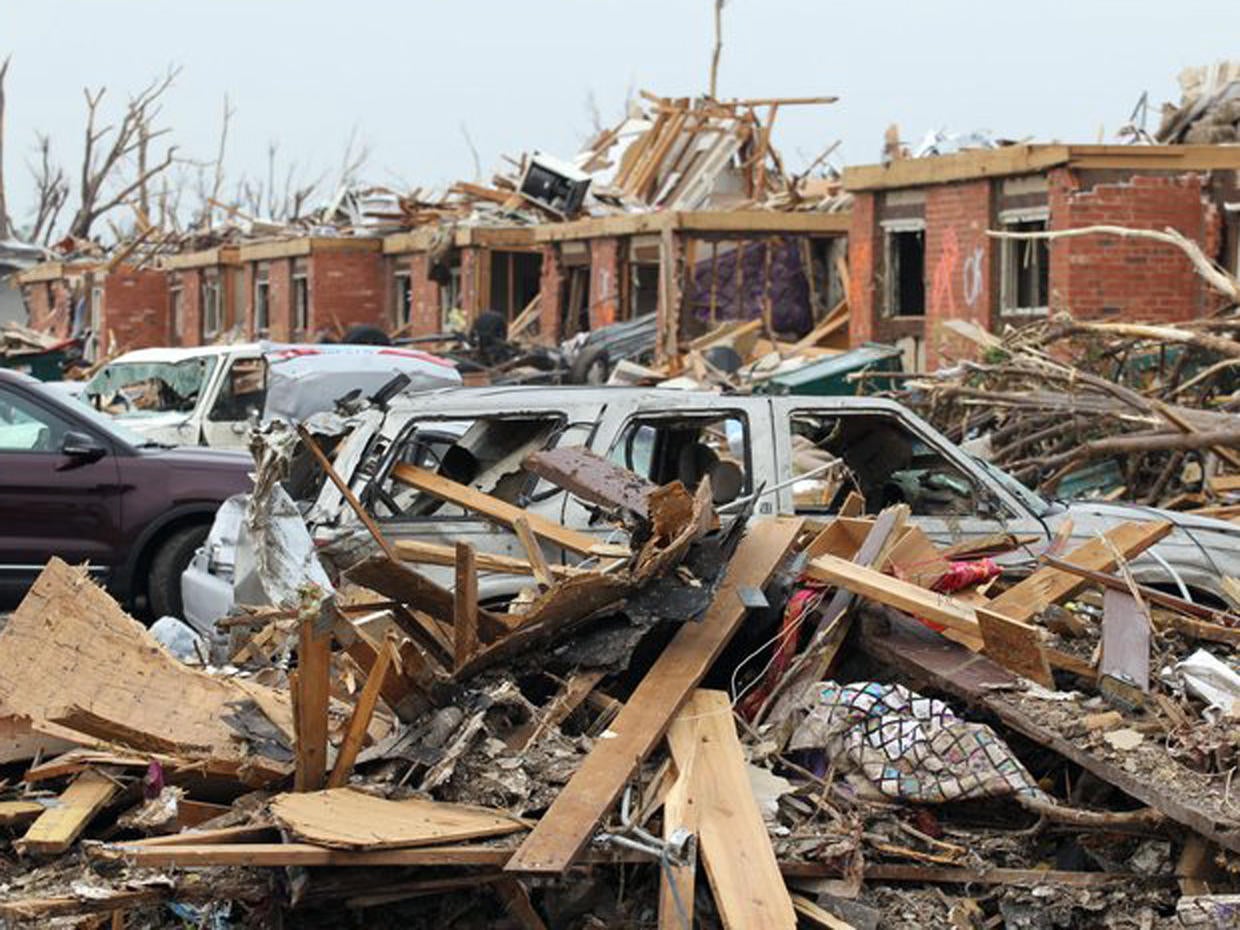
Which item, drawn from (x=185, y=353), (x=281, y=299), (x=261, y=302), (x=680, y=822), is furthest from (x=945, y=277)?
(x=261, y=302)

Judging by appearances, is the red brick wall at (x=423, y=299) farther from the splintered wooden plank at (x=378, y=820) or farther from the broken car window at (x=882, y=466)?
the splintered wooden plank at (x=378, y=820)

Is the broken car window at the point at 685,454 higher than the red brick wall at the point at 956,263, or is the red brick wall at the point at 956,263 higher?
the red brick wall at the point at 956,263

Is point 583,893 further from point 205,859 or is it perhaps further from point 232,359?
point 232,359

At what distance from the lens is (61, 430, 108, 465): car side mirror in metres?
13.0

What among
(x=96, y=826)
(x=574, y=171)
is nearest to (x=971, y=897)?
(x=96, y=826)

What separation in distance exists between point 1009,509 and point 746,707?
280 cm

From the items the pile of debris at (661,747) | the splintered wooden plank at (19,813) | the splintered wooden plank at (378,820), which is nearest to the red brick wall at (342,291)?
the pile of debris at (661,747)

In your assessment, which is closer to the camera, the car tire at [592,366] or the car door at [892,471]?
the car door at [892,471]

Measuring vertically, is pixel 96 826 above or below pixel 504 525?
below

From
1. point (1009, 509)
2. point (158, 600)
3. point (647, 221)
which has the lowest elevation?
point (158, 600)

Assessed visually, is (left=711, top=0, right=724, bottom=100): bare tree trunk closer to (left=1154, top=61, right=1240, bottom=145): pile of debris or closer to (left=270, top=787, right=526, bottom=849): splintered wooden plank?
(left=1154, top=61, right=1240, bottom=145): pile of debris

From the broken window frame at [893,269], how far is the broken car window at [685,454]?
13847 millimetres

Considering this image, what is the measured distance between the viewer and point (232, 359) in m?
19.2

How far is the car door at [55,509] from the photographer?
12773mm
